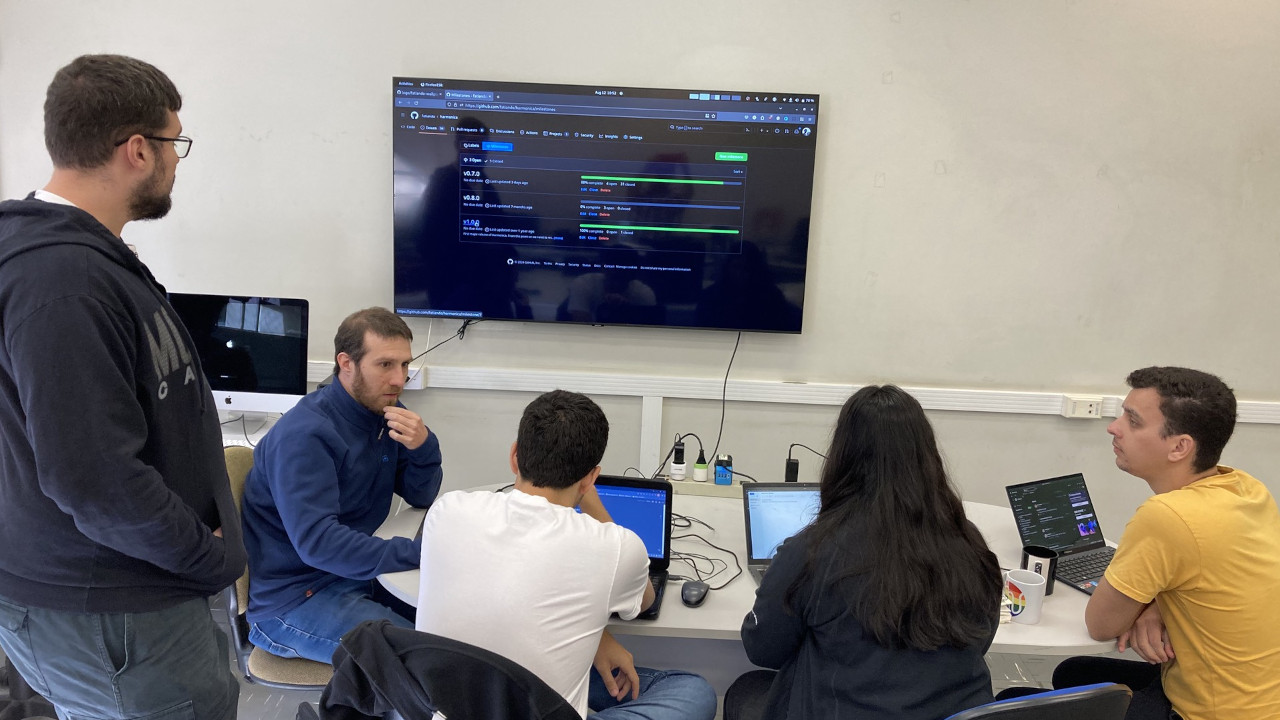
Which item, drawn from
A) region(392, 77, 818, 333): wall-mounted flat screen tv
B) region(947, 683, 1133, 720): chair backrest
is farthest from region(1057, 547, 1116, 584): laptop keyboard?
region(392, 77, 818, 333): wall-mounted flat screen tv

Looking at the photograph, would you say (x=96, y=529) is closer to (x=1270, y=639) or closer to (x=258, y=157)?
(x=1270, y=639)

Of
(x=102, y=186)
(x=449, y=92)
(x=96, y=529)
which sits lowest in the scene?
(x=96, y=529)

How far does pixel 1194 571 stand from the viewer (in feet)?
5.23

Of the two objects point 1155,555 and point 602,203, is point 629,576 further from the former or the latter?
point 602,203

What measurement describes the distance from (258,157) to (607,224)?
1.52 m

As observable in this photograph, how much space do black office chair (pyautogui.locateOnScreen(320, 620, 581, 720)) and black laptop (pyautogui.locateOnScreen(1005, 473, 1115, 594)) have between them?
1.51 meters

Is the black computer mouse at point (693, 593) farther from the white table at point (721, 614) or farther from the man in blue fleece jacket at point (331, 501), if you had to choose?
the man in blue fleece jacket at point (331, 501)

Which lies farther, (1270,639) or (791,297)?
(791,297)

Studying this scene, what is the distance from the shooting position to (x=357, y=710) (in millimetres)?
1351

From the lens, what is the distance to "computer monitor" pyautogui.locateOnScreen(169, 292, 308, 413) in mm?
2832

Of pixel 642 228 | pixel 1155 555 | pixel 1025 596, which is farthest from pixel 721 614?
pixel 642 228

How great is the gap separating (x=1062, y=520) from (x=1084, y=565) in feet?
0.44

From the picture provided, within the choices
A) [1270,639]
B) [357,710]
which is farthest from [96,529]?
[1270,639]

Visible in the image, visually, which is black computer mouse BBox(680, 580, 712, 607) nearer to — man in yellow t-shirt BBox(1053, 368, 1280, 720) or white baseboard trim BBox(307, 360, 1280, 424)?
man in yellow t-shirt BBox(1053, 368, 1280, 720)
